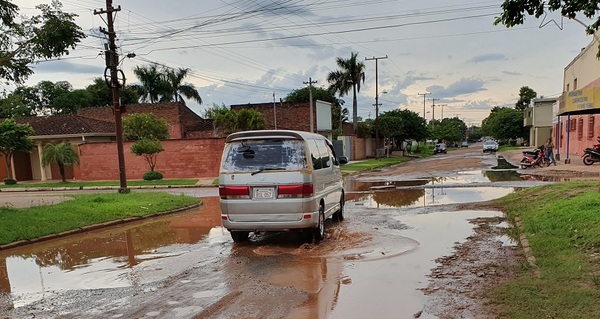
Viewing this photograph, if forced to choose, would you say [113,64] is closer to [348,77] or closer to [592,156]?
[592,156]

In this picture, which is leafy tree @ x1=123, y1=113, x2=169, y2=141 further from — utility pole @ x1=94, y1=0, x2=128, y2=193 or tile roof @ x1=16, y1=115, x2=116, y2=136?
utility pole @ x1=94, y1=0, x2=128, y2=193

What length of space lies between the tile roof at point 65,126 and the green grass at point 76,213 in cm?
2075

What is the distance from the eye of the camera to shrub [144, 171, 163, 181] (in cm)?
2655

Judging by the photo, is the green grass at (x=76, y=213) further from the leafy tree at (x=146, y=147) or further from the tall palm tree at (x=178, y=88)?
the tall palm tree at (x=178, y=88)

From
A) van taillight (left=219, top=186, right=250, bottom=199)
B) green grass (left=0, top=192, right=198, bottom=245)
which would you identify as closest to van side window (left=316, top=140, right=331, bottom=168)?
van taillight (left=219, top=186, right=250, bottom=199)

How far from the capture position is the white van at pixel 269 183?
7.38 m

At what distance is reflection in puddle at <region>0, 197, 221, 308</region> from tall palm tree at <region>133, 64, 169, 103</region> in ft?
149

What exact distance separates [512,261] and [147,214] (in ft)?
32.1

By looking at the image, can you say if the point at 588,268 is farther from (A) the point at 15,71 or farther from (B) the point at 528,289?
(A) the point at 15,71

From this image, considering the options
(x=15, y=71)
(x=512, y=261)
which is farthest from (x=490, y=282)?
(x=15, y=71)

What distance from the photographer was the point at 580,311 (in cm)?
410

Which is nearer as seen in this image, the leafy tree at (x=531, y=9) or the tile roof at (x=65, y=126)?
the leafy tree at (x=531, y=9)

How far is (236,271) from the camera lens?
6.39 meters

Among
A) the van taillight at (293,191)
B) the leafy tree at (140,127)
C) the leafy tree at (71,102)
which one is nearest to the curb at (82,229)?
the van taillight at (293,191)
